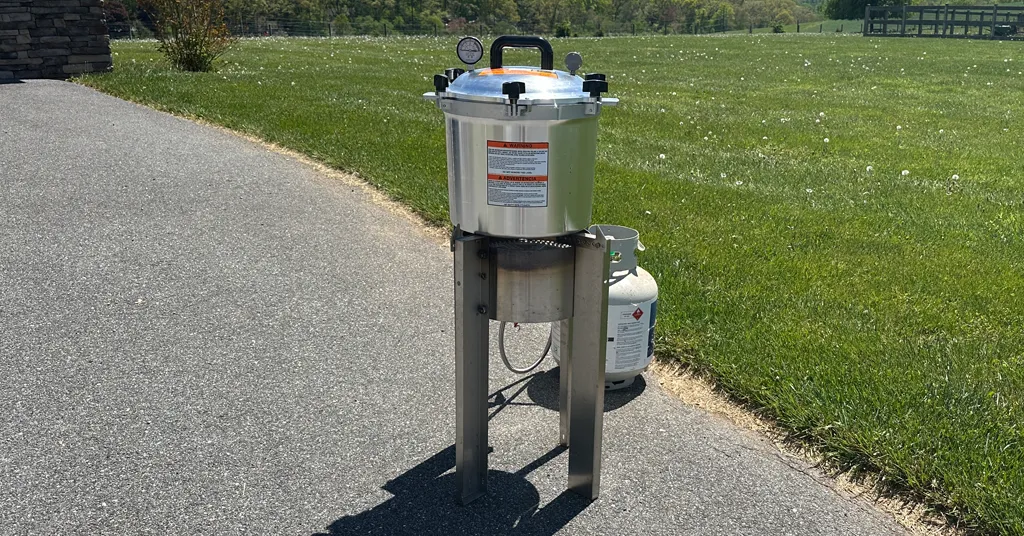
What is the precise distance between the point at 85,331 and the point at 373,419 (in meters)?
1.83

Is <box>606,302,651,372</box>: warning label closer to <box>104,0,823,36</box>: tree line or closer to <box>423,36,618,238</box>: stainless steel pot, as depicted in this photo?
<box>423,36,618,238</box>: stainless steel pot

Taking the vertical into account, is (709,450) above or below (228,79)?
below

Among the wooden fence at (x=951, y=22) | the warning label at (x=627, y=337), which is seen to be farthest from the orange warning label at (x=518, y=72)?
the wooden fence at (x=951, y=22)

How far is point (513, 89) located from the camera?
262 centimetres

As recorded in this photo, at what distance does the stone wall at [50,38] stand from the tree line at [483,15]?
34.2 m

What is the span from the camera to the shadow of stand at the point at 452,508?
300 centimetres

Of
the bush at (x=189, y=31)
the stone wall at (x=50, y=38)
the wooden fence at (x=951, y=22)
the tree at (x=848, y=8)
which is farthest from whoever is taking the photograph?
the tree at (x=848, y=8)

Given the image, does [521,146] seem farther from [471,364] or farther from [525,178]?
[471,364]

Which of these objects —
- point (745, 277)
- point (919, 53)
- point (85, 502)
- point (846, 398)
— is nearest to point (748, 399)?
point (846, 398)

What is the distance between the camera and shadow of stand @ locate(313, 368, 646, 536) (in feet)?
9.86

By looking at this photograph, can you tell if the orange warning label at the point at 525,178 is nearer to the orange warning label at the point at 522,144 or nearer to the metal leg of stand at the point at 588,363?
the orange warning label at the point at 522,144

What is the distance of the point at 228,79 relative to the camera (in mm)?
14883

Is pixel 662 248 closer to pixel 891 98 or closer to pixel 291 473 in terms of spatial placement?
pixel 291 473

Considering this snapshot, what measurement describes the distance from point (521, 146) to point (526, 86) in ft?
0.61
